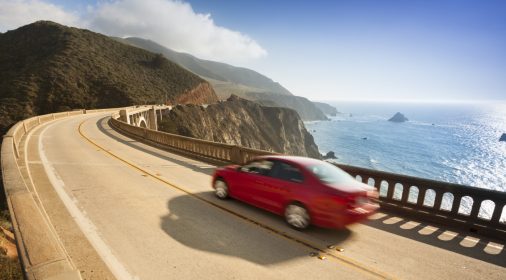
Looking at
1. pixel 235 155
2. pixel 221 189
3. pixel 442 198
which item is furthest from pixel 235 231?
pixel 235 155

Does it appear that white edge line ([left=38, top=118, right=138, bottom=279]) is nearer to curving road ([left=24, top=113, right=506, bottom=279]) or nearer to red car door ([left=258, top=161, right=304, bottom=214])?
curving road ([left=24, top=113, right=506, bottom=279])

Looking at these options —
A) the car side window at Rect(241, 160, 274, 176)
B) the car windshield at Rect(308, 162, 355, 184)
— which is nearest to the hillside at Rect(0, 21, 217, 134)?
the car side window at Rect(241, 160, 274, 176)

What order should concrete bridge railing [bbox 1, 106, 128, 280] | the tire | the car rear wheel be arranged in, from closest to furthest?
concrete bridge railing [bbox 1, 106, 128, 280] → the car rear wheel → the tire

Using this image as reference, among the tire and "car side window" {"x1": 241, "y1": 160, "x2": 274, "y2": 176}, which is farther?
the tire

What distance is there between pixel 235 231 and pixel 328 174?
7.65 feet

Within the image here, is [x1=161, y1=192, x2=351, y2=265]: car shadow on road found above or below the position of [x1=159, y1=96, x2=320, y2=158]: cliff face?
above

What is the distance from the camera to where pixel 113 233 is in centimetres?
545

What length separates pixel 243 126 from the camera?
87688mm

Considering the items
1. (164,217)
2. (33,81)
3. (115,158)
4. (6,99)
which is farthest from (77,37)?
(164,217)

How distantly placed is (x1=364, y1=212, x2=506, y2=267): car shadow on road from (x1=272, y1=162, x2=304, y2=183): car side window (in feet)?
6.83

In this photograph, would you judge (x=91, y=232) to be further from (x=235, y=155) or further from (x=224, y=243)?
(x=235, y=155)

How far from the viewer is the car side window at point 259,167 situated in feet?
21.1

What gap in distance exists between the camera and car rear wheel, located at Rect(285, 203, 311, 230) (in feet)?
18.4

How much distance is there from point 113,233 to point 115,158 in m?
8.24
